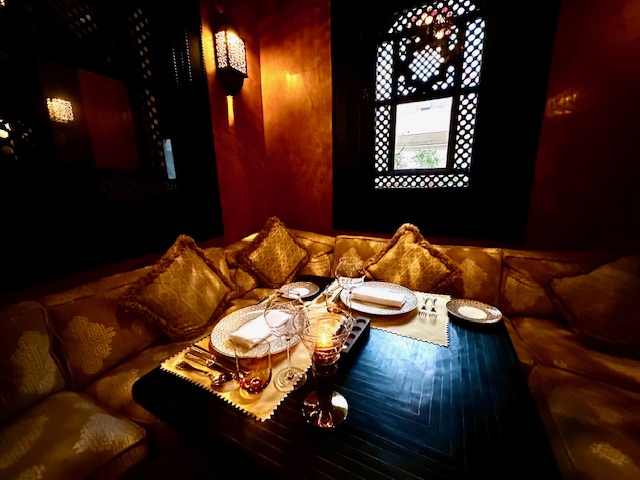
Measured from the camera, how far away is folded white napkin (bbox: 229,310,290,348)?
0.95 meters

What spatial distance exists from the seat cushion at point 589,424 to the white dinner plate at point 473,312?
36 cm

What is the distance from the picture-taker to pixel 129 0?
1.56 meters

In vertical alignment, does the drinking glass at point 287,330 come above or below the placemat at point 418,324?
above

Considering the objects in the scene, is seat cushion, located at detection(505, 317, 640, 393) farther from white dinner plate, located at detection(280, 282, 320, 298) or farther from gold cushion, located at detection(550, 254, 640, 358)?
white dinner plate, located at detection(280, 282, 320, 298)

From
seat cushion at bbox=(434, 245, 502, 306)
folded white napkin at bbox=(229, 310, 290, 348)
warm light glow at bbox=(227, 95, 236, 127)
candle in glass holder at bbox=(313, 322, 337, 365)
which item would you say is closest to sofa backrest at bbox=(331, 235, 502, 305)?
seat cushion at bbox=(434, 245, 502, 306)

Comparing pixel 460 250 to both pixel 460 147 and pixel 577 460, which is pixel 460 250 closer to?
pixel 460 147

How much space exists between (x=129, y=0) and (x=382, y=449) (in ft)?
8.24

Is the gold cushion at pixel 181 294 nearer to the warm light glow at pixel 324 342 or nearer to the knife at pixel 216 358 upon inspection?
the knife at pixel 216 358

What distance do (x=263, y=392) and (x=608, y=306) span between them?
1.79 m

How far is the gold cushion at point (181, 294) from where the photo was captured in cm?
142

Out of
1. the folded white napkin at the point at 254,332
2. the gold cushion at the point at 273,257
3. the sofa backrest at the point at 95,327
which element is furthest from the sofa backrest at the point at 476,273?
the sofa backrest at the point at 95,327

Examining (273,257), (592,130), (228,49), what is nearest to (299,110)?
(228,49)

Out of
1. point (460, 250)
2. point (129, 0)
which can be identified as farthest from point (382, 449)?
point (129, 0)

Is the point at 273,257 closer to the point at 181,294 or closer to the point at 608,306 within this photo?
the point at 181,294
